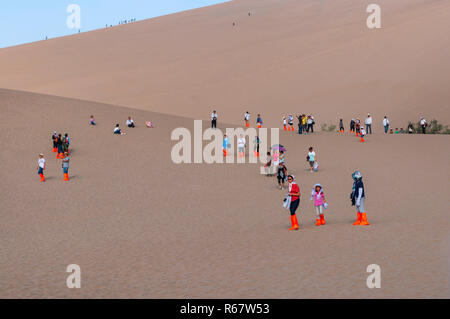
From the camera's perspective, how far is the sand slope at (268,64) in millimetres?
52406

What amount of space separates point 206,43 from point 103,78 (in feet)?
57.9

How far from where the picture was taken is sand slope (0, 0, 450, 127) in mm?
52406

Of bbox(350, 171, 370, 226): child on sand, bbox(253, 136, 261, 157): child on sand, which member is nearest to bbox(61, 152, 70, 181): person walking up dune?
bbox(253, 136, 261, 157): child on sand

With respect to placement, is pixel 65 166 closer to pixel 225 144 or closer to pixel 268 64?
pixel 225 144

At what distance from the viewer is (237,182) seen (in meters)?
24.5

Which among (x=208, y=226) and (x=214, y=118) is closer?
(x=208, y=226)

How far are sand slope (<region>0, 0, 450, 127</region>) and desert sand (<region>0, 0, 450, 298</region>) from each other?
288 millimetres

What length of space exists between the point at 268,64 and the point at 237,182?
44658mm

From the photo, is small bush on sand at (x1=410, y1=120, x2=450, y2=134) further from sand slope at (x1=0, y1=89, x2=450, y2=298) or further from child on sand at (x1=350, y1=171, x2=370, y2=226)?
child on sand at (x1=350, y1=171, x2=370, y2=226)

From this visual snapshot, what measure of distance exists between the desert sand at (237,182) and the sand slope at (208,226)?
0.06 metres

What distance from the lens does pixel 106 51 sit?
89438 mm

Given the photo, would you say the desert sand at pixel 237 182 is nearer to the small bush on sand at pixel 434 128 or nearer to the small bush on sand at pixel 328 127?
the small bush on sand at pixel 434 128

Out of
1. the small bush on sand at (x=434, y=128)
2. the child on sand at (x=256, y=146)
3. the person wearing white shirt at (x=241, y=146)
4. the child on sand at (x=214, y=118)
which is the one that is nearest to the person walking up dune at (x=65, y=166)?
the person wearing white shirt at (x=241, y=146)

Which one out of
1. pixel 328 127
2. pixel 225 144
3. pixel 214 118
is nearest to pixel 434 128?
pixel 328 127
